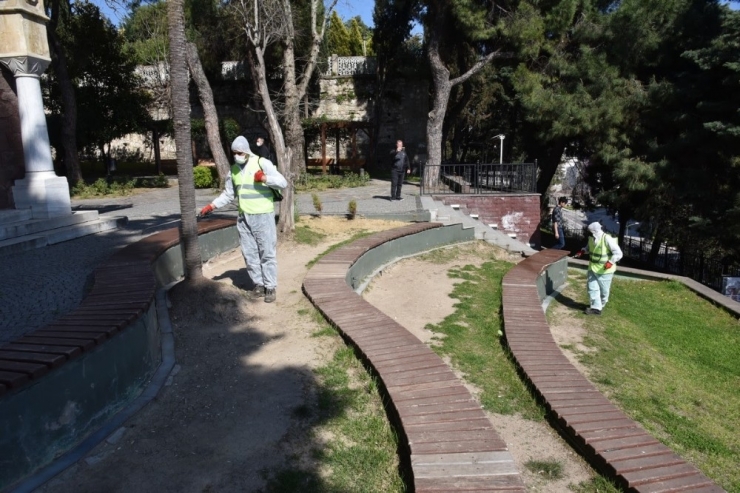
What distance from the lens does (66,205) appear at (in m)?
9.50

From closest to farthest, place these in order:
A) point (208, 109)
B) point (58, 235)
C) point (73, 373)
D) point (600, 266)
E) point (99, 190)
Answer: point (73, 373)
point (600, 266)
point (58, 235)
point (208, 109)
point (99, 190)

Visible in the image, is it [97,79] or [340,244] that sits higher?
[97,79]

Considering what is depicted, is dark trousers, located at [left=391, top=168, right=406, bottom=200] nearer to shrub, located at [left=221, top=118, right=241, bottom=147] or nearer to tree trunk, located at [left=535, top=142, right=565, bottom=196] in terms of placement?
tree trunk, located at [left=535, top=142, right=565, bottom=196]

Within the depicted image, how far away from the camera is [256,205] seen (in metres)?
5.71

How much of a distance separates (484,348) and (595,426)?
1.86 meters

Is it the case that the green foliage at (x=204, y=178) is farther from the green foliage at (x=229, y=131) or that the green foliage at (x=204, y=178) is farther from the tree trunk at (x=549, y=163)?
the tree trunk at (x=549, y=163)

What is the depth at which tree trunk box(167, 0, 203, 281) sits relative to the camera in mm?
5477

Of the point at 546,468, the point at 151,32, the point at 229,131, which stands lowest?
the point at 546,468

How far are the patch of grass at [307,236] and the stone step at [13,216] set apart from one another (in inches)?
165

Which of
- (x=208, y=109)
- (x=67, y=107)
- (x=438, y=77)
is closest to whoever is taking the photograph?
(x=208, y=109)

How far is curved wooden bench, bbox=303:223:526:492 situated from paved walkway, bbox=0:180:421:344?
2.53 meters

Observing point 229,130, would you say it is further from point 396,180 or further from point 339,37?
point 339,37

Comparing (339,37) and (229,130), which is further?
(339,37)

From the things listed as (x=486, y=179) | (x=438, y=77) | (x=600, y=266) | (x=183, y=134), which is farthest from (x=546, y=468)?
(x=438, y=77)
